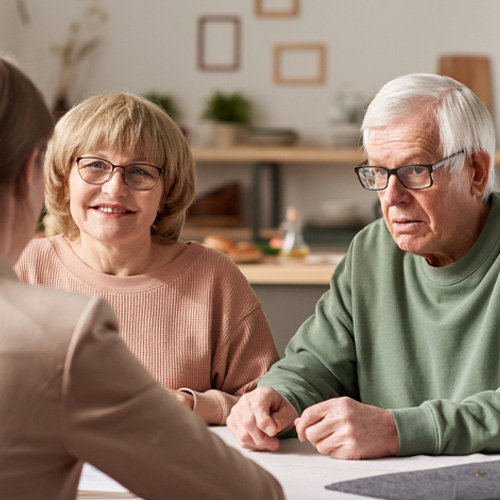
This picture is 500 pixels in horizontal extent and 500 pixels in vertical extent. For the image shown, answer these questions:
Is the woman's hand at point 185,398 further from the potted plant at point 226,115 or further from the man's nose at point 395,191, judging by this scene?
the potted plant at point 226,115

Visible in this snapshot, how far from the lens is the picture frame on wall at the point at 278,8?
5.50 meters

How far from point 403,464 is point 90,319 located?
64 centimetres

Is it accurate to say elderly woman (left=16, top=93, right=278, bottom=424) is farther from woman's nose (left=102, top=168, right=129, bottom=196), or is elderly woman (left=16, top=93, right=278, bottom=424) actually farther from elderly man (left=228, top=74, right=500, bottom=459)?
elderly man (left=228, top=74, right=500, bottom=459)

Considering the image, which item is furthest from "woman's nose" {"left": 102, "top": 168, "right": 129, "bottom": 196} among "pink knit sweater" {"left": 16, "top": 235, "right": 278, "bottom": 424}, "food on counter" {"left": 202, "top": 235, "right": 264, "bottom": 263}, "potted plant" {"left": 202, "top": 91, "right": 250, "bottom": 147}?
"potted plant" {"left": 202, "top": 91, "right": 250, "bottom": 147}

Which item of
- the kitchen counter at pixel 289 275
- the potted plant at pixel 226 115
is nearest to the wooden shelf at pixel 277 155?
the potted plant at pixel 226 115

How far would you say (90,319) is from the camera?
0.70 m

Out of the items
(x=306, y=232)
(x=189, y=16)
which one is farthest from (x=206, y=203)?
(x=189, y=16)

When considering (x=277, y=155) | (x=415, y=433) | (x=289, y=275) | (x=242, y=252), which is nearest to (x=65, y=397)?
(x=415, y=433)

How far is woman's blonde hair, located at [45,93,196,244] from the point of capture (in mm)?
1535

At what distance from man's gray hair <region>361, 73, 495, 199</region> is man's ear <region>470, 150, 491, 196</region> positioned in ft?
0.07

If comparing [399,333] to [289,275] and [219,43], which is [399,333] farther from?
[219,43]

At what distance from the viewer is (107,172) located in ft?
5.07

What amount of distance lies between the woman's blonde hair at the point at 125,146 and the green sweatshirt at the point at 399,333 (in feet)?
1.21

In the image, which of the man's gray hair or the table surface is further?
the man's gray hair
